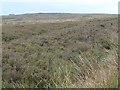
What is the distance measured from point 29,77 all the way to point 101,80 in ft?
15.9

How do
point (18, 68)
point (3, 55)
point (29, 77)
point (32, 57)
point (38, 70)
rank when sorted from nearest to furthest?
1. point (29, 77)
2. point (38, 70)
3. point (18, 68)
4. point (32, 57)
5. point (3, 55)

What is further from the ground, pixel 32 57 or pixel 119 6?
pixel 119 6

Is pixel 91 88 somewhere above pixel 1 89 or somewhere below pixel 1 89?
above

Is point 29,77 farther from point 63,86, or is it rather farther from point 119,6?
point 63,86

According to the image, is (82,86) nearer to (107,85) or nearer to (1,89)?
(107,85)

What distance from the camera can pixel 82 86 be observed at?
5316mm

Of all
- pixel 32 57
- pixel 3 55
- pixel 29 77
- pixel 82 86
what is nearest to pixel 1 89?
pixel 29 77

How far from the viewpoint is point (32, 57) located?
14125 mm

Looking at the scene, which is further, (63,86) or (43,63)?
(43,63)

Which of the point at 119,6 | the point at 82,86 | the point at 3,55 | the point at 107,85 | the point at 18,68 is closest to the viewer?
the point at 107,85

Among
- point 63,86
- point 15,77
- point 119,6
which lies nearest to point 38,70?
point 15,77

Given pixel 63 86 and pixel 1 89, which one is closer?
pixel 63 86

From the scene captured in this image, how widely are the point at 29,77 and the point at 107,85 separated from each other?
5077 millimetres

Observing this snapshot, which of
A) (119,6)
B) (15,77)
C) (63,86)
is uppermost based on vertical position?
(119,6)
